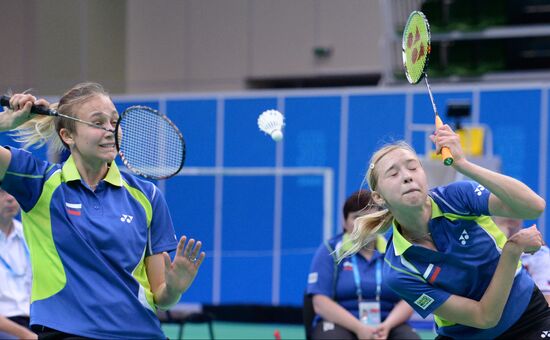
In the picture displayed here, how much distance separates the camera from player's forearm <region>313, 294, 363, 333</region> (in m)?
5.12

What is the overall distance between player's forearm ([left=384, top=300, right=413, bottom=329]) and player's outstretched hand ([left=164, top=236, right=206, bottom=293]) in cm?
241

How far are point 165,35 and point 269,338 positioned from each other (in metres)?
6.25

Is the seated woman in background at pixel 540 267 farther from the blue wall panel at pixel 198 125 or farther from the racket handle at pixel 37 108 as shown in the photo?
the blue wall panel at pixel 198 125

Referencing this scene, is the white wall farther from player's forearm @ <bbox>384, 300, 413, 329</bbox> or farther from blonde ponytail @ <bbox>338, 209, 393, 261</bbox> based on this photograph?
blonde ponytail @ <bbox>338, 209, 393, 261</bbox>

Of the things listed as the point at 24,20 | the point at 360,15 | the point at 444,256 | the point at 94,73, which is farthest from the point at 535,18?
the point at 444,256

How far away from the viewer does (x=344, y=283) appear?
17.3 feet

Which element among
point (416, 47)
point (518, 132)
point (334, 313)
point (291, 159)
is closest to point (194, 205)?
point (291, 159)

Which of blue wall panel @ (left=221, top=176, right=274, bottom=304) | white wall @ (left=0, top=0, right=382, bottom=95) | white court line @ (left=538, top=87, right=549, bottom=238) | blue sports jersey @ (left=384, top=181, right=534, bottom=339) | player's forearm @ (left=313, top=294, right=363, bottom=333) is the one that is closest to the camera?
blue sports jersey @ (left=384, top=181, right=534, bottom=339)

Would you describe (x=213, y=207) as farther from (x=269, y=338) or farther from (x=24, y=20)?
(x=24, y=20)

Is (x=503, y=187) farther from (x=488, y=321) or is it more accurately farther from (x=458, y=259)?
(x=488, y=321)

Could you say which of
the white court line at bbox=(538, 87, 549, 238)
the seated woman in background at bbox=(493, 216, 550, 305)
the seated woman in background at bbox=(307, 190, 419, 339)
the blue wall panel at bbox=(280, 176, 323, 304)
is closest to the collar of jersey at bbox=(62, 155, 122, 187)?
the seated woman in background at bbox=(493, 216, 550, 305)

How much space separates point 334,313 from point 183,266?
2344 mm

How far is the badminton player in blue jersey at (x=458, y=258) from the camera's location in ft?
9.82

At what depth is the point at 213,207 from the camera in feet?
37.6
